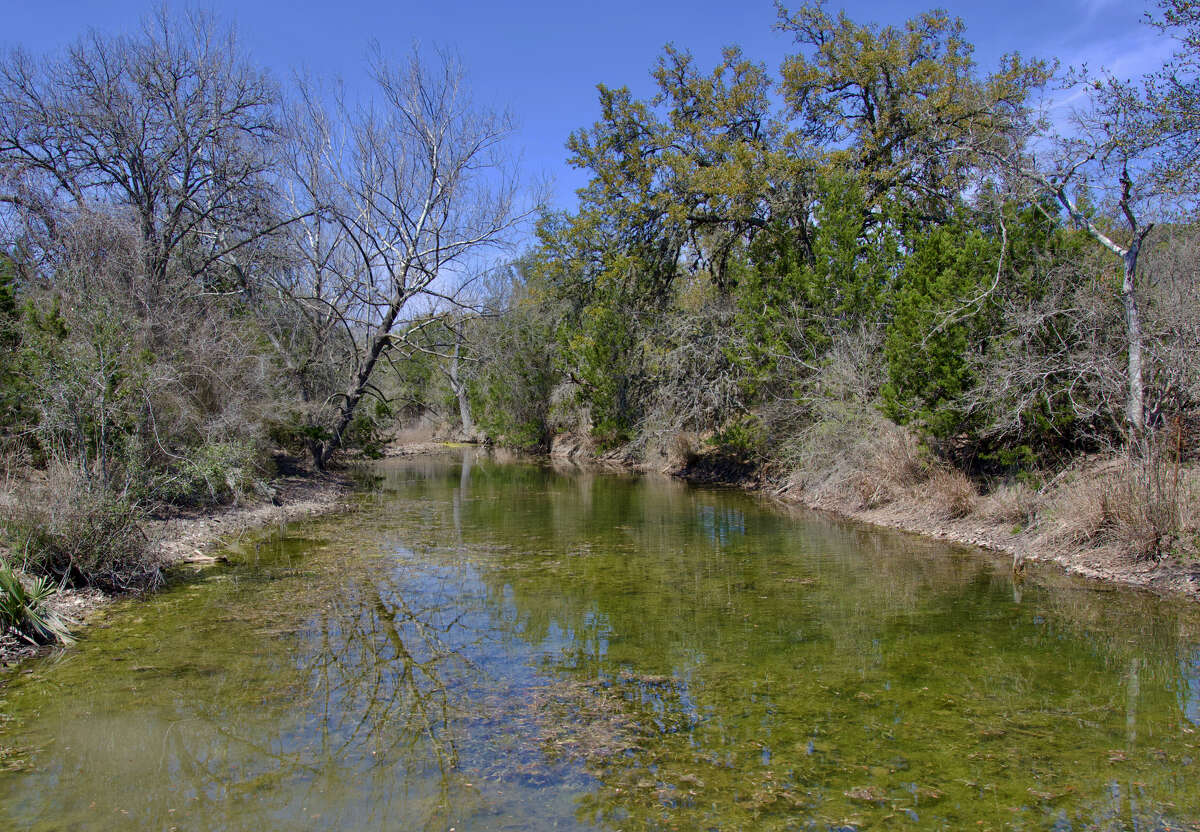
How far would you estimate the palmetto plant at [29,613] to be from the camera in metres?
6.91

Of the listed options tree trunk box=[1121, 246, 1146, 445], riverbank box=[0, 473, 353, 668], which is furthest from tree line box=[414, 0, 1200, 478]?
riverbank box=[0, 473, 353, 668]

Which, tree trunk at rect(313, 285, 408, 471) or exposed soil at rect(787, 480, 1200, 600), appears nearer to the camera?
exposed soil at rect(787, 480, 1200, 600)

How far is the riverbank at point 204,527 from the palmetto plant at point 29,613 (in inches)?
4.2

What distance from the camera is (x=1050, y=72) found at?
56.6 feet

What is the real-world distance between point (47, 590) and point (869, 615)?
8268 millimetres

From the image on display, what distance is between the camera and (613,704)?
6.00m

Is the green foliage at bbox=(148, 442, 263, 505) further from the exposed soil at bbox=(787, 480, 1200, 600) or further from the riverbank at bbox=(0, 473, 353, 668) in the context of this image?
the exposed soil at bbox=(787, 480, 1200, 600)

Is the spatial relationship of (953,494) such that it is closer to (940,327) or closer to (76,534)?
(940,327)

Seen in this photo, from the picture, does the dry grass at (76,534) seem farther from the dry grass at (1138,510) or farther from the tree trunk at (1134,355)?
the tree trunk at (1134,355)

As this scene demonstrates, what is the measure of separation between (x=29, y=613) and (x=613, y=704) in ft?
17.4

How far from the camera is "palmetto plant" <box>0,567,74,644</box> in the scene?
6.91m

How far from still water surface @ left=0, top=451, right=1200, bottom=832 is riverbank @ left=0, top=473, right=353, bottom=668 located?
13.7 inches

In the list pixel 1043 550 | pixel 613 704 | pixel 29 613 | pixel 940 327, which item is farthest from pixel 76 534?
pixel 940 327

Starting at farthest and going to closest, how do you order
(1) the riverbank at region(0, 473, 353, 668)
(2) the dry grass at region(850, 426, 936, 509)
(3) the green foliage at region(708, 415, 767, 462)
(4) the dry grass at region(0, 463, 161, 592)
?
(3) the green foliage at region(708, 415, 767, 462)
(2) the dry grass at region(850, 426, 936, 509)
(4) the dry grass at region(0, 463, 161, 592)
(1) the riverbank at region(0, 473, 353, 668)
